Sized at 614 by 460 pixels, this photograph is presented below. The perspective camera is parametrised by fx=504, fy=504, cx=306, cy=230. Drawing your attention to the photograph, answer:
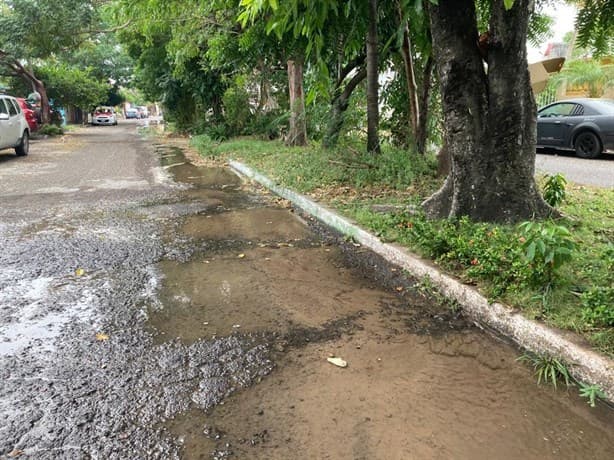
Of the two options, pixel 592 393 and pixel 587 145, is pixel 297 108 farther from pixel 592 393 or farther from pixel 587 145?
pixel 592 393

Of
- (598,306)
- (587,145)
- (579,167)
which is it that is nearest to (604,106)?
(587,145)

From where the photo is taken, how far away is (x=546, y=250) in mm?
3301

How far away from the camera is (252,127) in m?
18.9

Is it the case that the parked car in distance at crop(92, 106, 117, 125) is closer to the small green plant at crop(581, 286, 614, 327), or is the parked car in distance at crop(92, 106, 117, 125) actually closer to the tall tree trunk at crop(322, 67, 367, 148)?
the tall tree trunk at crop(322, 67, 367, 148)

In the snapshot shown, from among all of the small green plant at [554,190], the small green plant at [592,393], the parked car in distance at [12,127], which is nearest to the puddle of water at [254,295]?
the small green plant at [592,393]

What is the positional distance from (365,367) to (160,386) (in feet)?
3.96

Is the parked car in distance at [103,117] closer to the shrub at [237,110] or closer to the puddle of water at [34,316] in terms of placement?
the shrub at [237,110]

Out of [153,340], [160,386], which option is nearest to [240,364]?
[160,386]

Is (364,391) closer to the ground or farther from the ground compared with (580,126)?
closer to the ground

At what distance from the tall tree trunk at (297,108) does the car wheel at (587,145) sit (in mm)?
7041

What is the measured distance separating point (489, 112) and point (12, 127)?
14.0 m

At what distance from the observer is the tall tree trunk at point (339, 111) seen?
442 inches

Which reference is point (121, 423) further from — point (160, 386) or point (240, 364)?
point (240, 364)

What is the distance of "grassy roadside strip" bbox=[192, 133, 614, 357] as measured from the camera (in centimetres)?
326
